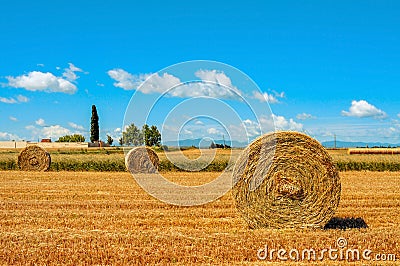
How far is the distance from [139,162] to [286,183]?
609 inches

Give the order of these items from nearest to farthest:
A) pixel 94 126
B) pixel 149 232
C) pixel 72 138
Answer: pixel 149 232 < pixel 94 126 < pixel 72 138

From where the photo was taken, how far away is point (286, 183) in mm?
9695

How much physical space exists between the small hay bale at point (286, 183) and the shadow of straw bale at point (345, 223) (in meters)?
0.43

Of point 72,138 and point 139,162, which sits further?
point 72,138

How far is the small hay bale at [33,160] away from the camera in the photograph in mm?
25266

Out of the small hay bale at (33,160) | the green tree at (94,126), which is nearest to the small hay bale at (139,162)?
the small hay bale at (33,160)

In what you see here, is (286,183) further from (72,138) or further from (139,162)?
(72,138)

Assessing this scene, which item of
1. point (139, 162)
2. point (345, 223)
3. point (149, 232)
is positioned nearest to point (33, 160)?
point (139, 162)

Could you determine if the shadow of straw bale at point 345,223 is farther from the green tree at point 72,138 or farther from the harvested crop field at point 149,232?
the green tree at point 72,138

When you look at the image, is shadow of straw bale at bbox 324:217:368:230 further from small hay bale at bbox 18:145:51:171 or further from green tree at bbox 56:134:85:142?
green tree at bbox 56:134:85:142

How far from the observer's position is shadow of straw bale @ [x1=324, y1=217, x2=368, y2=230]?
9719mm

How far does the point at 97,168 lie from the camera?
1065 inches

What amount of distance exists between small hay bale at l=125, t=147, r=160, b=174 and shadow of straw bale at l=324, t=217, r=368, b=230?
14.8 m

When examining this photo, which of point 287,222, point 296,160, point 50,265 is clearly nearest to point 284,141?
point 296,160
